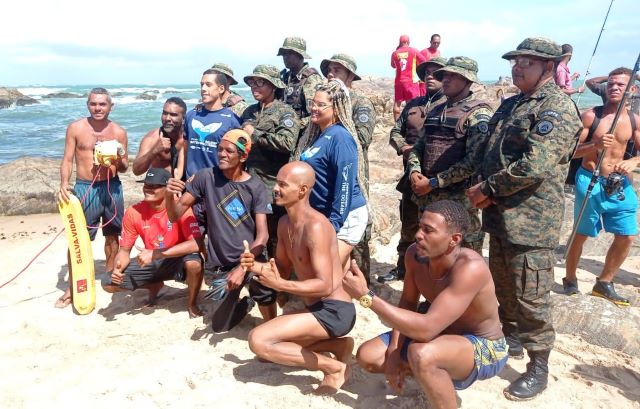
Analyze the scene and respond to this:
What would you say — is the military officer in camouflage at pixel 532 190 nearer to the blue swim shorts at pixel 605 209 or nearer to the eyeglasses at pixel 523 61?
the eyeglasses at pixel 523 61

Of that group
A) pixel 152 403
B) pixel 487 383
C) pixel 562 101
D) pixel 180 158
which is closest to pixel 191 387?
pixel 152 403

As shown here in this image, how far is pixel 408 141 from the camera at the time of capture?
508 cm

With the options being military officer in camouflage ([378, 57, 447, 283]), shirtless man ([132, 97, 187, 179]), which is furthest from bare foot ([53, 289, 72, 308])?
military officer in camouflage ([378, 57, 447, 283])

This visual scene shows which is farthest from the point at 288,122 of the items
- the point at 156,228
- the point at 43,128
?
the point at 43,128

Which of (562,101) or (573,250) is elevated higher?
(562,101)

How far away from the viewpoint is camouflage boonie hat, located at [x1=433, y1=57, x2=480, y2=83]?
407 centimetres

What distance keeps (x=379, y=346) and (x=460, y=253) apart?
2.56 ft

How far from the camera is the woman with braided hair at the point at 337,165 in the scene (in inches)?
143

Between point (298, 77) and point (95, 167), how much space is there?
2247 mm

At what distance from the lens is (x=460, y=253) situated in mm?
2777

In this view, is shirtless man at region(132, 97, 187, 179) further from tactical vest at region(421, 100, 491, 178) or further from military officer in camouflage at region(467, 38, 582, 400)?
military officer in camouflage at region(467, 38, 582, 400)

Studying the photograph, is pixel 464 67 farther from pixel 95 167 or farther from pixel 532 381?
pixel 95 167

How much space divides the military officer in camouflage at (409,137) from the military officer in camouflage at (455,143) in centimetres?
46

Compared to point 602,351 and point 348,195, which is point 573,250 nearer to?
point 602,351
